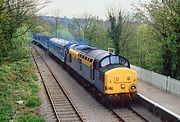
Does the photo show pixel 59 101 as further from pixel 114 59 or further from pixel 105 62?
pixel 114 59

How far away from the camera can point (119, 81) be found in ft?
60.6

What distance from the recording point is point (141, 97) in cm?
1919

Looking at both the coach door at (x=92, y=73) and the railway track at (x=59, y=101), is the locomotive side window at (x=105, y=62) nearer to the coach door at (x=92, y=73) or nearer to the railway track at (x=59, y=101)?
the coach door at (x=92, y=73)

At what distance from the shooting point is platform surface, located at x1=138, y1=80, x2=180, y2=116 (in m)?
17.4

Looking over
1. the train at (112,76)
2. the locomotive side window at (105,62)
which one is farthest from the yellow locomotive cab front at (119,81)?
the locomotive side window at (105,62)

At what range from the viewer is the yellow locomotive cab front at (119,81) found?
18266 mm

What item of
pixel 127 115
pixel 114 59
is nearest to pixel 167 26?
pixel 114 59

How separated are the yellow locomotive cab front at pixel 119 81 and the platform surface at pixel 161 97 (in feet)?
5.19

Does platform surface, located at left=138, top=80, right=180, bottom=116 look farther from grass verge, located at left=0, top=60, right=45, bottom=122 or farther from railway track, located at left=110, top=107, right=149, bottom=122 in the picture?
grass verge, located at left=0, top=60, right=45, bottom=122

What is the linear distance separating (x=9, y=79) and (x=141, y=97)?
10.9 m

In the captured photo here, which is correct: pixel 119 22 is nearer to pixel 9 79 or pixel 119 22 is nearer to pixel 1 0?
pixel 9 79

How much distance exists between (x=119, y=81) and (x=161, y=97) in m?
2.98

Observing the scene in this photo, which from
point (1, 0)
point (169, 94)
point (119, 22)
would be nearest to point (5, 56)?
point (1, 0)

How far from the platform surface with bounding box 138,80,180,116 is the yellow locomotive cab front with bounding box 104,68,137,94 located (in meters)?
1.58
